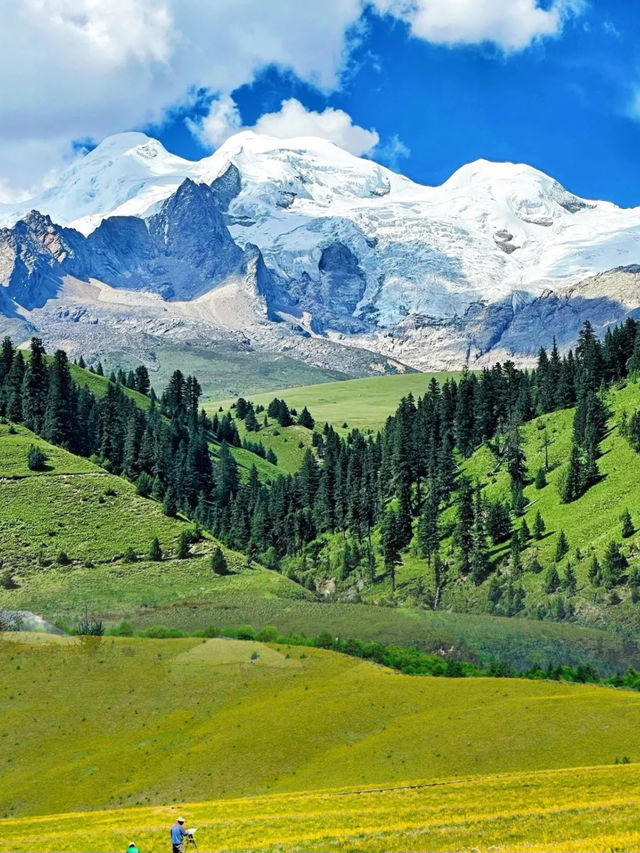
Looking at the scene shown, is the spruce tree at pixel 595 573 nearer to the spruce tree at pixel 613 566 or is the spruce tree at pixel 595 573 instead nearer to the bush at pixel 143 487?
the spruce tree at pixel 613 566

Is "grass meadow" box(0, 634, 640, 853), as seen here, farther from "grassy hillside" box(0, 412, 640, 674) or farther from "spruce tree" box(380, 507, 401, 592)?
"spruce tree" box(380, 507, 401, 592)

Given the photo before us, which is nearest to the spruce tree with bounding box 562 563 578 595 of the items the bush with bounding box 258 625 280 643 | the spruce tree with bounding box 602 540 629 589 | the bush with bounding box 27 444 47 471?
the spruce tree with bounding box 602 540 629 589

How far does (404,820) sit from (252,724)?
35.2 m

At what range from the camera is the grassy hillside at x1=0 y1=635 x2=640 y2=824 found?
66375mm

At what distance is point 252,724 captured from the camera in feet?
258

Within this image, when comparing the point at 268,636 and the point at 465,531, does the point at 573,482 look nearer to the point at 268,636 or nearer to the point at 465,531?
the point at 465,531

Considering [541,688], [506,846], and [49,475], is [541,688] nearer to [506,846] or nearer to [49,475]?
[506,846]

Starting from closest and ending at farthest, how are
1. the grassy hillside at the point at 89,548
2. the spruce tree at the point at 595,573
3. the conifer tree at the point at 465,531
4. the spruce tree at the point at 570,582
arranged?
the grassy hillside at the point at 89,548, the spruce tree at the point at 595,573, the spruce tree at the point at 570,582, the conifer tree at the point at 465,531

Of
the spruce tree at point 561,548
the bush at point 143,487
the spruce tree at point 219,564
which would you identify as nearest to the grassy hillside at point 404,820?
the spruce tree at point 219,564

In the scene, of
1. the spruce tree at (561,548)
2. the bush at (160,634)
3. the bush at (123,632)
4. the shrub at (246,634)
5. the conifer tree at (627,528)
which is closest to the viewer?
the shrub at (246,634)

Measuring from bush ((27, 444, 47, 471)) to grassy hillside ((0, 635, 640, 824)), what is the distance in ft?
280

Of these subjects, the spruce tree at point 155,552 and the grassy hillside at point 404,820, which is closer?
the grassy hillside at point 404,820

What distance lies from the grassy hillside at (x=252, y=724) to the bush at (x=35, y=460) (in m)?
85.2

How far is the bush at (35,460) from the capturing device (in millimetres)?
182250
